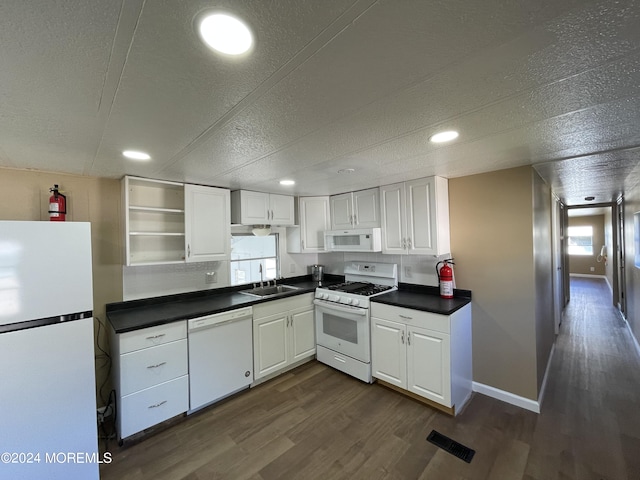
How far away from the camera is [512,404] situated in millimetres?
2605

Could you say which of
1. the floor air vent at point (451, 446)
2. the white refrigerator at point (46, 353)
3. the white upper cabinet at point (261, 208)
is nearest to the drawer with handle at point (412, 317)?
the floor air vent at point (451, 446)

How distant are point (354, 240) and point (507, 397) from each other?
7.23ft

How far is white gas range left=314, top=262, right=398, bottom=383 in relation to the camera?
9.90 feet

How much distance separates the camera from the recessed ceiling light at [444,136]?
5.46ft

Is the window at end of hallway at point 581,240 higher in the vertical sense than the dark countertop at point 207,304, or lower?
higher

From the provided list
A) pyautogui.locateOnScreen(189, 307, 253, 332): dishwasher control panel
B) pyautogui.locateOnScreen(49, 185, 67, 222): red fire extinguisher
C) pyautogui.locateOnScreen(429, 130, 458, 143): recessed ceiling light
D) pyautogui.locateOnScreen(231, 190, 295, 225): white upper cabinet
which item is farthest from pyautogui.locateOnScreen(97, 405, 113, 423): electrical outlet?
pyautogui.locateOnScreen(429, 130, 458, 143): recessed ceiling light

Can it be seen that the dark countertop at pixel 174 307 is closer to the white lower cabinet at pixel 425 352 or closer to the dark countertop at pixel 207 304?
the dark countertop at pixel 207 304

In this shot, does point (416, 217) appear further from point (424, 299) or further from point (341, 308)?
point (341, 308)

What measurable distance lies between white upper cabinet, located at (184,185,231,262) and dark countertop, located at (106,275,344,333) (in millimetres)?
466

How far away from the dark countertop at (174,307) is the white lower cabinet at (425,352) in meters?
1.10

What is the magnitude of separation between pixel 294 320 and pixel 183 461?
161cm

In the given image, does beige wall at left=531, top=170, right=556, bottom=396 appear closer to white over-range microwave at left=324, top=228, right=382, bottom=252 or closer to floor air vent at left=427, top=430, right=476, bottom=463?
floor air vent at left=427, top=430, right=476, bottom=463

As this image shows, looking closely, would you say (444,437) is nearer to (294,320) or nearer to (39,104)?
(294,320)

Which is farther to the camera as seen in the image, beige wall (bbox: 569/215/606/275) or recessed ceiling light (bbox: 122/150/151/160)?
beige wall (bbox: 569/215/606/275)
